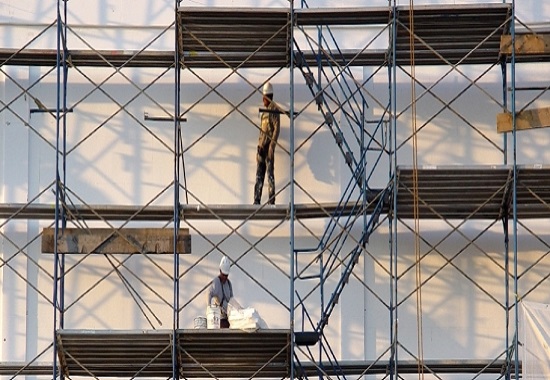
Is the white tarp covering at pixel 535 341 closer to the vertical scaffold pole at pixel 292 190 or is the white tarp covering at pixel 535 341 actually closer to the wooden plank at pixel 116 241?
the vertical scaffold pole at pixel 292 190

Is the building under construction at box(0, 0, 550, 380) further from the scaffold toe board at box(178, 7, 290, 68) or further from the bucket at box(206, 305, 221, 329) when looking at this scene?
the bucket at box(206, 305, 221, 329)

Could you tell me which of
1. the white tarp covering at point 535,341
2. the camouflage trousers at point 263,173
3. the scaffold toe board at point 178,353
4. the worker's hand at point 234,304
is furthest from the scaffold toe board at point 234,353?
the white tarp covering at point 535,341

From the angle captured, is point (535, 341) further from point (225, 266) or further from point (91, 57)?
point (91, 57)

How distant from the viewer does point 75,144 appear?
30.2 m

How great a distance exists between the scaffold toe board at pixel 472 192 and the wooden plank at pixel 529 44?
1726 mm

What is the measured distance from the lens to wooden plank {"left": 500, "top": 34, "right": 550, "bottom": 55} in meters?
28.4

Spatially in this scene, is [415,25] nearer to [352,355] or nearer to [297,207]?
[297,207]

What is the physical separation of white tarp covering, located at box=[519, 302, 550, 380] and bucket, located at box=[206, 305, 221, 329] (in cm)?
438

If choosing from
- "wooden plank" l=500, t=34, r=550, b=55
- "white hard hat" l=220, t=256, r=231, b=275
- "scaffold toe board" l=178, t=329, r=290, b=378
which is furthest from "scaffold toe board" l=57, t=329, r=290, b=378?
"wooden plank" l=500, t=34, r=550, b=55

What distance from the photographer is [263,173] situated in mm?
29688

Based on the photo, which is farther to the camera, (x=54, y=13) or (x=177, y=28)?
(x=54, y=13)

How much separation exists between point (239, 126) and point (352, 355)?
3913 millimetres

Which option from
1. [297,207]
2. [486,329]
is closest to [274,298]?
[297,207]

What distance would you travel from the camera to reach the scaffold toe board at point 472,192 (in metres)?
27.9
